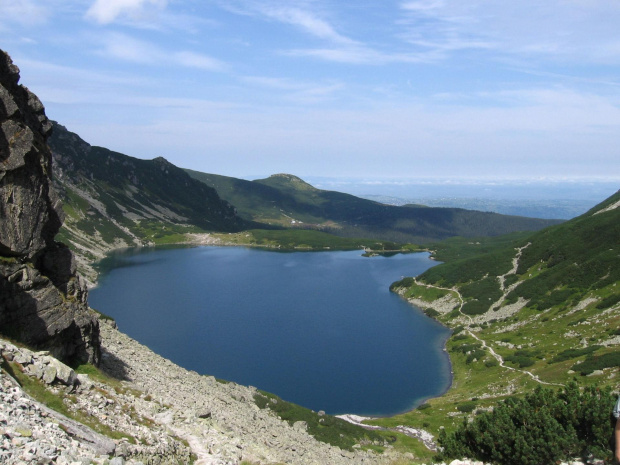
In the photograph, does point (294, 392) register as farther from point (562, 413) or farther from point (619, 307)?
point (619, 307)

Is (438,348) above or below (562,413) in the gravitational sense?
below

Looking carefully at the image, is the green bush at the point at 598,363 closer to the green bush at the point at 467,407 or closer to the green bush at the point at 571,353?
the green bush at the point at 571,353

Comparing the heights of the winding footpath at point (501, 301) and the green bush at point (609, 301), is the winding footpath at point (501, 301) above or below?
below

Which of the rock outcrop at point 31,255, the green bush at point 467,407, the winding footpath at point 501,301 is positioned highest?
the rock outcrop at point 31,255

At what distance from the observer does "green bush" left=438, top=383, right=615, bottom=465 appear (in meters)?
21.8

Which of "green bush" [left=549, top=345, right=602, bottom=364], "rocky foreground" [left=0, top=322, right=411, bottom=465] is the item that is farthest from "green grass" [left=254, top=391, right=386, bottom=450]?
"green bush" [left=549, top=345, right=602, bottom=364]

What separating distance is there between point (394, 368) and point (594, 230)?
70.7m

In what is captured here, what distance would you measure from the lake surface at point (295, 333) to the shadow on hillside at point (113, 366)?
34600 millimetres

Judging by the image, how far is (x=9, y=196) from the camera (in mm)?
28688

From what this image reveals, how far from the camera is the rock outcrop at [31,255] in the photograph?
93.6 feet

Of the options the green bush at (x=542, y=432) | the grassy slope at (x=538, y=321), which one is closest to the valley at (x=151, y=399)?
the green bush at (x=542, y=432)

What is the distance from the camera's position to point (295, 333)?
330ft

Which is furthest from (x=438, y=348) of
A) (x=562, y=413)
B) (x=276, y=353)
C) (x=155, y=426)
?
(x=155, y=426)

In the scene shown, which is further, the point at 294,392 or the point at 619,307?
the point at 619,307
